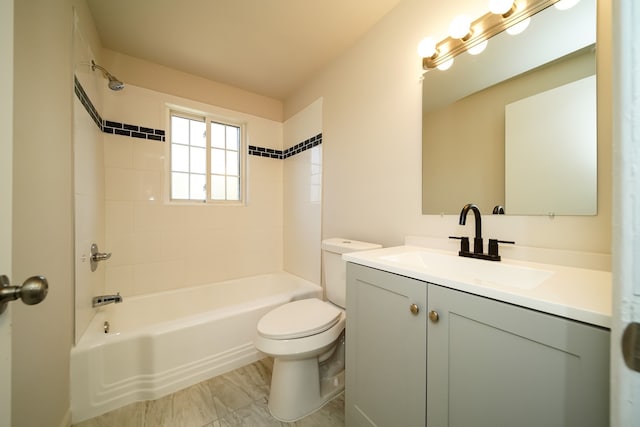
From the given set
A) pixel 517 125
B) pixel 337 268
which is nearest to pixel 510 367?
pixel 517 125

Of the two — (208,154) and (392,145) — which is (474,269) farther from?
(208,154)

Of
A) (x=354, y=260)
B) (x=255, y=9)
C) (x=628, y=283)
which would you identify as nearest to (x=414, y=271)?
(x=354, y=260)

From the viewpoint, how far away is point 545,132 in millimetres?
958

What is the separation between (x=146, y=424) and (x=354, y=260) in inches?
54.7

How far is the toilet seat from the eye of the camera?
1.24 metres

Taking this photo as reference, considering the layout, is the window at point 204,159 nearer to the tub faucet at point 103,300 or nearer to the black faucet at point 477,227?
the tub faucet at point 103,300

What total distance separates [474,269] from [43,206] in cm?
186

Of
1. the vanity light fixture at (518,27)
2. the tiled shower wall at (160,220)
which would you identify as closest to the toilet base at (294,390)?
the tiled shower wall at (160,220)

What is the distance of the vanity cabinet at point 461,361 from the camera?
1.72 ft

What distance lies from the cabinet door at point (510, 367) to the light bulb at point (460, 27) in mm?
1233

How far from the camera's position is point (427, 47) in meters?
1.29

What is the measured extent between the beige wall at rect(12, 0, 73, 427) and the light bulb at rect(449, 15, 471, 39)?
1782 mm

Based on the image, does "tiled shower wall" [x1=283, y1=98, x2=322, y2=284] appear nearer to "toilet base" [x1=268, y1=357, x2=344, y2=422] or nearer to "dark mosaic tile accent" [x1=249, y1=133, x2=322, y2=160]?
"dark mosaic tile accent" [x1=249, y1=133, x2=322, y2=160]

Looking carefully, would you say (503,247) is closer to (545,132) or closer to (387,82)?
(545,132)
